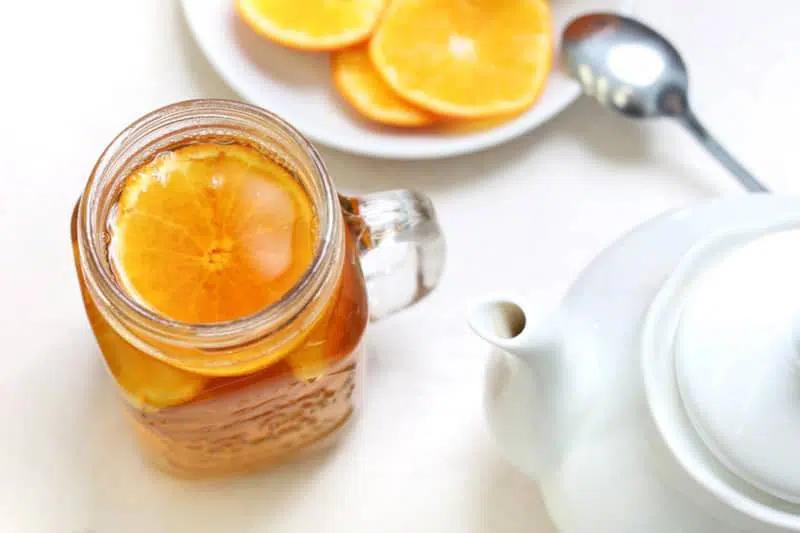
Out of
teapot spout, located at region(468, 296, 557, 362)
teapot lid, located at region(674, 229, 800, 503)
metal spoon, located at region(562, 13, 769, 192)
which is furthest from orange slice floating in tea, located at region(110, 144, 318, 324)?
metal spoon, located at region(562, 13, 769, 192)

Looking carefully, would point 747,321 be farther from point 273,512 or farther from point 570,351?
point 273,512

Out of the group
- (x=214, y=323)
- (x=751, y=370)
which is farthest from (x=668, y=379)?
(x=214, y=323)

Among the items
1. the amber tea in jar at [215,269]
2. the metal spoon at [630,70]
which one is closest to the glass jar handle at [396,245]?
the amber tea in jar at [215,269]

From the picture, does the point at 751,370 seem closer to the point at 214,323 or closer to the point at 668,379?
the point at 668,379

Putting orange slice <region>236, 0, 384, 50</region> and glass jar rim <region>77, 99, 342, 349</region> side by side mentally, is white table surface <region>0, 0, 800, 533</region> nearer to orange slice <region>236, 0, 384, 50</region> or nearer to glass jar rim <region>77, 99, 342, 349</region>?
orange slice <region>236, 0, 384, 50</region>

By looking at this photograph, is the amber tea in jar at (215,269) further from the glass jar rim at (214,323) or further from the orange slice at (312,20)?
the orange slice at (312,20)

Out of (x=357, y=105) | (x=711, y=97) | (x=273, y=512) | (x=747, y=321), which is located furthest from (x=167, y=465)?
(x=711, y=97)
